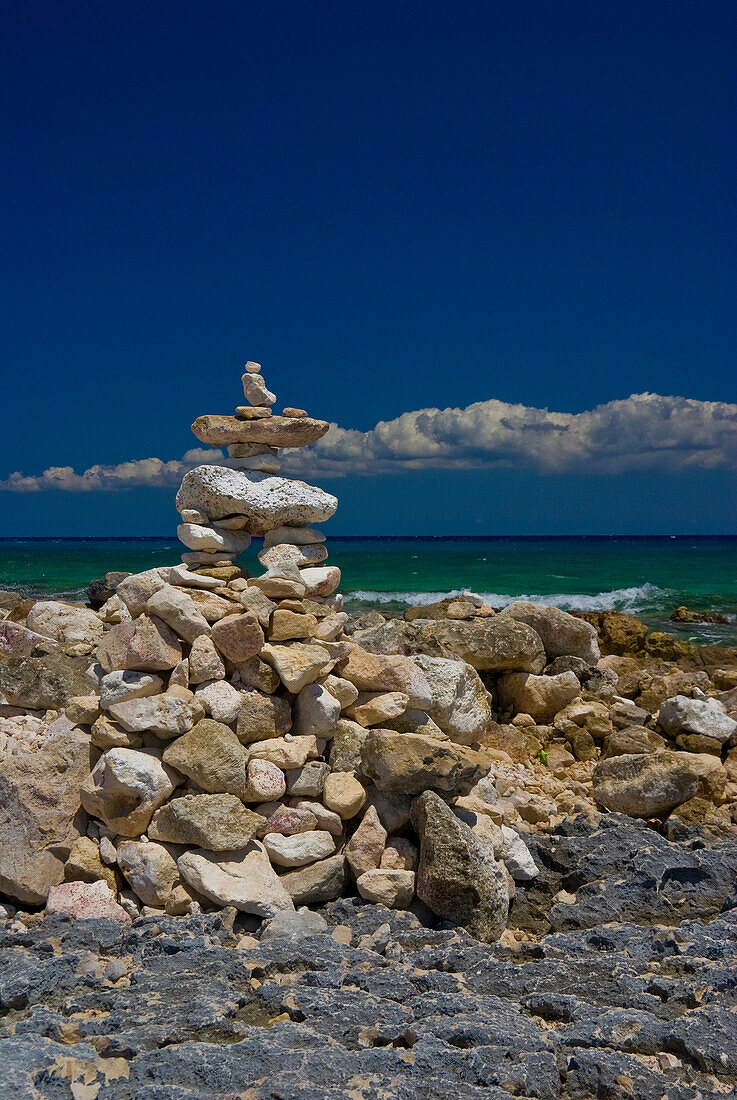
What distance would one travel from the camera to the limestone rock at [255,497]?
8.17 meters

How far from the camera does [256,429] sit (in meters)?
8.39

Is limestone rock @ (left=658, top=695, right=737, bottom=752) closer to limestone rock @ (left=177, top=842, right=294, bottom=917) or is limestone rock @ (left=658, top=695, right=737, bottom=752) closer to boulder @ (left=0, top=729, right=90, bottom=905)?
limestone rock @ (left=177, top=842, right=294, bottom=917)

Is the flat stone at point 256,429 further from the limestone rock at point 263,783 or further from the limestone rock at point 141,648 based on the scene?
the limestone rock at point 263,783

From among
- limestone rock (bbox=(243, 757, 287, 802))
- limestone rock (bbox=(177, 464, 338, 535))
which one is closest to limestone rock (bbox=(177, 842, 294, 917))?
limestone rock (bbox=(243, 757, 287, 802))

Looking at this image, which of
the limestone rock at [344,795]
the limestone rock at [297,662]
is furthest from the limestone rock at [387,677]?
the limestone rock at [344,795]

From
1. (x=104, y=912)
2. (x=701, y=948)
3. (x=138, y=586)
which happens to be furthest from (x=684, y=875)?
(x=138, y=586)

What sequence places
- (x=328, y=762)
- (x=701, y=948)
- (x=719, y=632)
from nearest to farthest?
(x=701, y=948)
(x=328, y=762)
(x=719, y=632)

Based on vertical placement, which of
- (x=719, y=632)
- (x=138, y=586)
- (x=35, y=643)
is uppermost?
(x=138, y=586)

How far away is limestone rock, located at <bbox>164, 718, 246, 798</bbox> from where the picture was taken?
6.29 metres

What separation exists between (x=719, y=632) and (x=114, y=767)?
903 inches

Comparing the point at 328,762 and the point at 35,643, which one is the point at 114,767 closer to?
the point at 328,762

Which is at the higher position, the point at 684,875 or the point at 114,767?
the point at 114,767

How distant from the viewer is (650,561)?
65125 millimetres

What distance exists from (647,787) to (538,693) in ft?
11.4
